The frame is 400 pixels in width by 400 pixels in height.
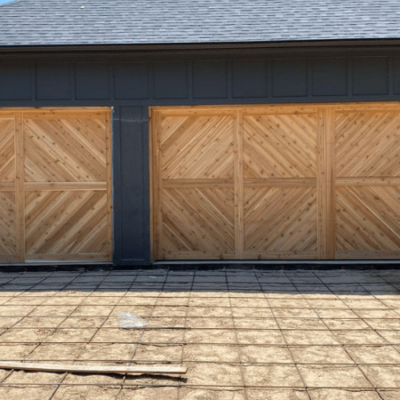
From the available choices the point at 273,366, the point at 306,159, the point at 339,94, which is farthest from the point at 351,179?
the point at 273,366

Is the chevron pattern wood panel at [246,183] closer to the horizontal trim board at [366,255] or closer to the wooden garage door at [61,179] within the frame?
the horizontal trim board at [366,255]

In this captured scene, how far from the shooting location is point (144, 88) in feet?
26.8

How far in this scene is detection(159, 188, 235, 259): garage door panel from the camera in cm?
834

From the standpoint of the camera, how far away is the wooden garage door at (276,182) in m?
8.25

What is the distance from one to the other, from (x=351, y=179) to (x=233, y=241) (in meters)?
2.37

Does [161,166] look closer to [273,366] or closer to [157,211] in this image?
[157,211]

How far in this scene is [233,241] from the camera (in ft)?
27.3

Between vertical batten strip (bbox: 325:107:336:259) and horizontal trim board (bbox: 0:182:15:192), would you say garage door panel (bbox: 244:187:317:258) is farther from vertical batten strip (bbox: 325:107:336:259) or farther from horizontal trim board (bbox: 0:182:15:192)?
horizontal trim board (bbox: 0:182:15:192)

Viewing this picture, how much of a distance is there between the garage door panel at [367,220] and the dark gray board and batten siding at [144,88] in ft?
5.56

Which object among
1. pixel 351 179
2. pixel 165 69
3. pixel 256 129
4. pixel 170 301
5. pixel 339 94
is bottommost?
pixel 170 301

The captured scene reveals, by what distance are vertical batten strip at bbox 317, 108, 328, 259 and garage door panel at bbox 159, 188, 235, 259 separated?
5.09 ft

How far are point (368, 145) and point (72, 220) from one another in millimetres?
5454

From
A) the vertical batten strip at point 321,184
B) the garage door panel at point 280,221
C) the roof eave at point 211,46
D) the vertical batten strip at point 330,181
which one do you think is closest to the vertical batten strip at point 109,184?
the roof eave at point 211,46

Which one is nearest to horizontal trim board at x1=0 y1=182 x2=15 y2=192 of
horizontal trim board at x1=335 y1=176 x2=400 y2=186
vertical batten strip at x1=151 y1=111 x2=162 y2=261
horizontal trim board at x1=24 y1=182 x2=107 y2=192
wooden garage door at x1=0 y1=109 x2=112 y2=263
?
wooden garage door at x1=0 y1=109 x2=112 y2=263
